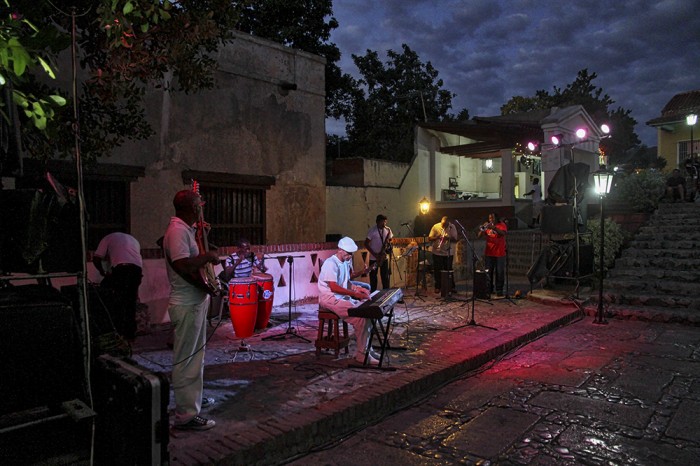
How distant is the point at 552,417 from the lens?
504 centimetres

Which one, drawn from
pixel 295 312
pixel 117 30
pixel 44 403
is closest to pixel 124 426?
pixel 44 403

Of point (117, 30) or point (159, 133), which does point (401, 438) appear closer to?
point (117, 30)

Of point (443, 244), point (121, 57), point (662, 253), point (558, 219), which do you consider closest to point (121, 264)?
point (121, 57)

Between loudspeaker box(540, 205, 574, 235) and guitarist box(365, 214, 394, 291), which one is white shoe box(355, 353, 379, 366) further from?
loudspeaker box(540, 205, 574, 235)

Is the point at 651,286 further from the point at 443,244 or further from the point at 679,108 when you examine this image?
the point at 679,108

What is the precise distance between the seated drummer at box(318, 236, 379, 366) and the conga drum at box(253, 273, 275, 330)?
4.84ft

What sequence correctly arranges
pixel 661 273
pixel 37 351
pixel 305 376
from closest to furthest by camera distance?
1. pixel 37 351
2. pixel 305 376
3. pixel 661 273

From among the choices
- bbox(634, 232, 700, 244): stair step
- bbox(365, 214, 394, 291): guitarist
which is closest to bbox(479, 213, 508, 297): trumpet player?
bbox(365, 214, 394, 291): guitarist

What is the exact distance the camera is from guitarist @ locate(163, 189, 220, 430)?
170 inches

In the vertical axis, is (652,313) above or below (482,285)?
below

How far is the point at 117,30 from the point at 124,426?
349 cm

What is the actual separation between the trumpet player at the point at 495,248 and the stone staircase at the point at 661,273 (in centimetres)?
244

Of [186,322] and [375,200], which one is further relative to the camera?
[375,200]

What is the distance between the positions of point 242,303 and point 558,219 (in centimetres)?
907
